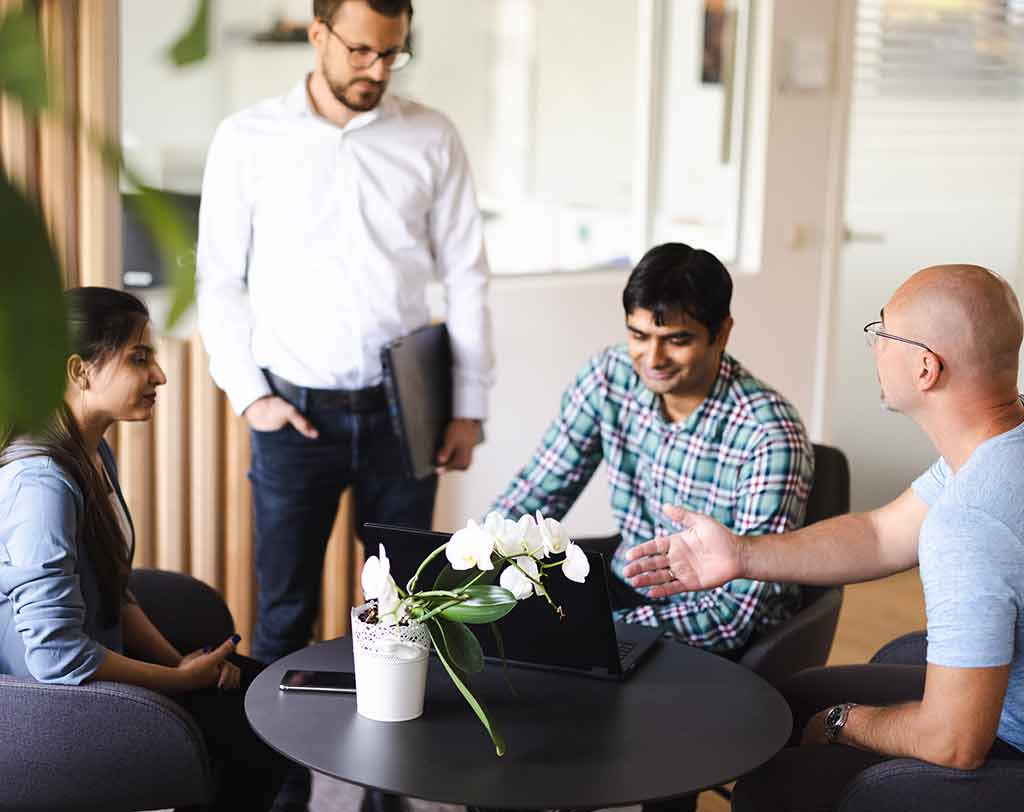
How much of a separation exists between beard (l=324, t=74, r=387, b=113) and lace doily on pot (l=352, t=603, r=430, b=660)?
51.5 inches

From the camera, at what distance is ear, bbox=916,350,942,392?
1748 mm

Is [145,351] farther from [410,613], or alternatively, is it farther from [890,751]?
[890,751]

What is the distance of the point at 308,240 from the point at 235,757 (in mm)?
1100

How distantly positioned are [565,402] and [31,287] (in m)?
2.36

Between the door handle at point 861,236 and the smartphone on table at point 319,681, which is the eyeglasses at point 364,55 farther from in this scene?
the door handle at point 861,236

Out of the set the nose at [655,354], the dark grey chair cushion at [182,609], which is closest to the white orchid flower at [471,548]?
the nose at [655,354]

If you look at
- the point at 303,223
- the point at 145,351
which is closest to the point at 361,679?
the point at 145,351

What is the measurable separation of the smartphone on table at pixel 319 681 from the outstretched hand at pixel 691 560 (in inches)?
17.9

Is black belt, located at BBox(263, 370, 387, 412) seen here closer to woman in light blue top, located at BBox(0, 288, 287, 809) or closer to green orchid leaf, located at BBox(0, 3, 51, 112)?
woman in light blue top, located at BBox(0, 288, 287, 809)

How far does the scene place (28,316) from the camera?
0.30 meters

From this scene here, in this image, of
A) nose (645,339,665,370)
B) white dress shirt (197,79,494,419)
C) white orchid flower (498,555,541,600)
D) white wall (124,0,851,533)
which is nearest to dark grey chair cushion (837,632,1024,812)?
white orchid flower (498,555,541,600)

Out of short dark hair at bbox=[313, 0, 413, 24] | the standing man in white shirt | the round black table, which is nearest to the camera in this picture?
the round black table

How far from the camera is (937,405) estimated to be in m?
1.78

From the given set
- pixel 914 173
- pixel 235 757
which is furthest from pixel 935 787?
pixel 914 173
